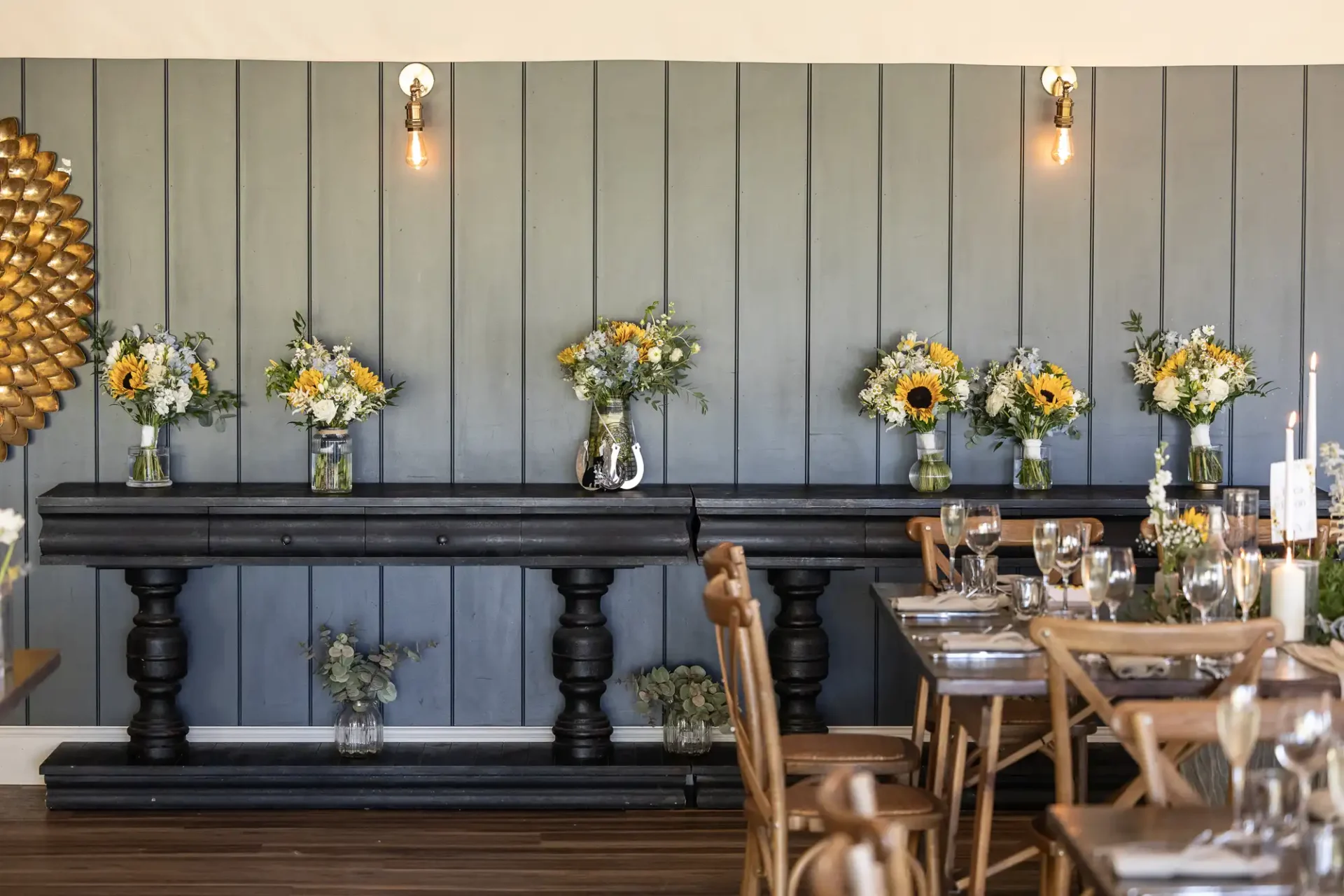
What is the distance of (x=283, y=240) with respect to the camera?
4148 mm

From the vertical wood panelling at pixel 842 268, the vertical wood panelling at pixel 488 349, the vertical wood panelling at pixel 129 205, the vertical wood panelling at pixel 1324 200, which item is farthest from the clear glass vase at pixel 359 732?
the vertical wood panelling at pixel 1324 200

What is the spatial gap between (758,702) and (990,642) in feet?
1.52

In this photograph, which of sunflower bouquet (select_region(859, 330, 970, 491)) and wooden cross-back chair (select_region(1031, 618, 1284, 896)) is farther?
sunflower bouquet (select_region(859, 330, 970, 491))

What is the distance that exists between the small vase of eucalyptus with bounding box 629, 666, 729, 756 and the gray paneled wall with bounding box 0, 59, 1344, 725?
0.15m

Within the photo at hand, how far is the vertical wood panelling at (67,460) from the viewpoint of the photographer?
4.09 meters

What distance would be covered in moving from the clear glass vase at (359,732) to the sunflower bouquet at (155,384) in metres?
0.90

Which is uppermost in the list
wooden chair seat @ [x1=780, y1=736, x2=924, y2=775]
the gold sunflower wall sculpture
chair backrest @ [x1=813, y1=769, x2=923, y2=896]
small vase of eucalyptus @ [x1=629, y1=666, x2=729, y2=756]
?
the gold sunflower wall sculpture

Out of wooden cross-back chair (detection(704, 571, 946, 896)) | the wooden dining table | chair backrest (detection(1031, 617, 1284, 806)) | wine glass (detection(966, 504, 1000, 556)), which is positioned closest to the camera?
chair backrest (detection(1031, 617, 1284, 806))

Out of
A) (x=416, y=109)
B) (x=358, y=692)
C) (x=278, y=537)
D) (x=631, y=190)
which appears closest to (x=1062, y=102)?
(x=631, y=190)

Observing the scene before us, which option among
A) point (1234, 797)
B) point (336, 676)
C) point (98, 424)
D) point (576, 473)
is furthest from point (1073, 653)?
point (98, 424)

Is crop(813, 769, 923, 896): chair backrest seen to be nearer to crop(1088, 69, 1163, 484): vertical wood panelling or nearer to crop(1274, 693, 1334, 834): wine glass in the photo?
crop(1274, 693, 1334, 834): wine glass

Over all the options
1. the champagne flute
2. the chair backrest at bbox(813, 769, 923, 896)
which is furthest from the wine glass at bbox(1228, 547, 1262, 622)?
the chair backrest at bbox(813, 769, 923, 896)

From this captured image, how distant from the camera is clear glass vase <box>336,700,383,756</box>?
4062mm

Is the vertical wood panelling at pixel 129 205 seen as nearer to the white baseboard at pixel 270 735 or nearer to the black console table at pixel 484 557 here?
the black console table at pixel 484 557
